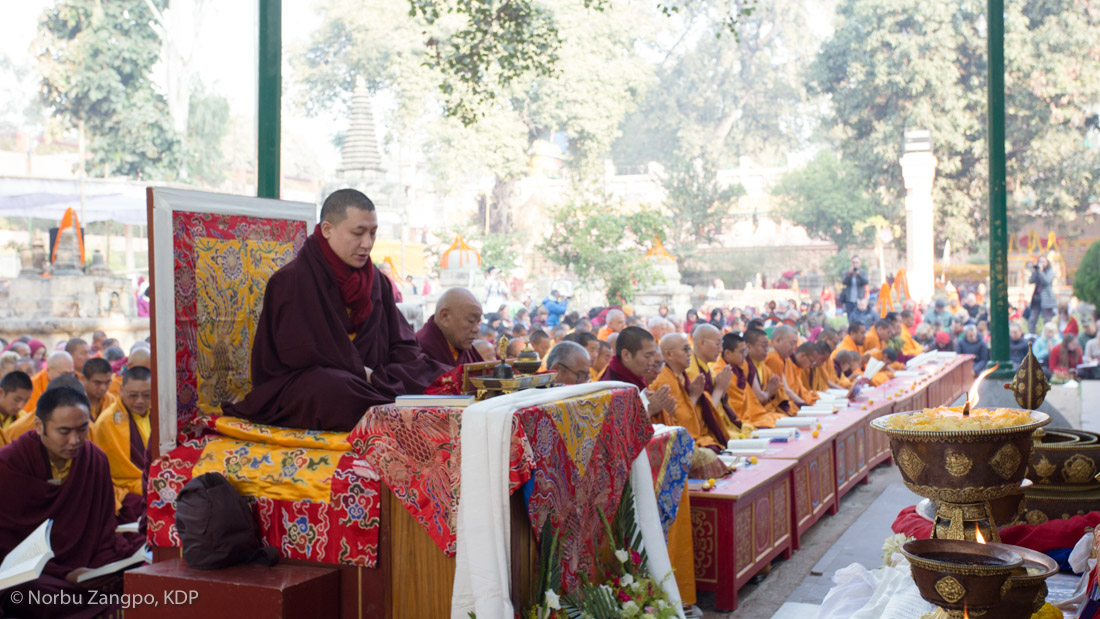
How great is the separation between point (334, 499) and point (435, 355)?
51.3 inches

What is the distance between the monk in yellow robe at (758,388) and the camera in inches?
303

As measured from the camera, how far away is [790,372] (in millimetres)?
9148

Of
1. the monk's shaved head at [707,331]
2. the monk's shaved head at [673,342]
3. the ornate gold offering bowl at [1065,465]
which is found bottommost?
the ornate gold offering bowl at [1065,465]

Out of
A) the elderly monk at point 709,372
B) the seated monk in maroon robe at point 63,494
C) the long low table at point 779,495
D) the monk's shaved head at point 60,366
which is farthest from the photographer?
the monk's shaved head at point 60,366

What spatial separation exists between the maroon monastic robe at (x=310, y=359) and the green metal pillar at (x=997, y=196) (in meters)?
5.20

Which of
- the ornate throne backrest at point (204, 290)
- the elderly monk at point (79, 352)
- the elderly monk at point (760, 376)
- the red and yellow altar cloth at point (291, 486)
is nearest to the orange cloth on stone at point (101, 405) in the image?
the ornate throne backrest at point (204, 290)

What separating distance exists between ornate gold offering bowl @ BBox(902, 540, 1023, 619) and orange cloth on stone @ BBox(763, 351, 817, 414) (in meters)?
6.79

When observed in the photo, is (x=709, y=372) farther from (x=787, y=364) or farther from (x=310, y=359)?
(x=310, y=359)

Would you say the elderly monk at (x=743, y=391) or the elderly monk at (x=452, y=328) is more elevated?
the elderly monk at (x=452, y=328)

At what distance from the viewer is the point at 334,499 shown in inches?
134

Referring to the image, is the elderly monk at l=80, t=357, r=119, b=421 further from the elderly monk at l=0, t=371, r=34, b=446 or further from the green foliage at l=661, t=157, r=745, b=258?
the green foliage at l=661, t=157, r=745, b=258

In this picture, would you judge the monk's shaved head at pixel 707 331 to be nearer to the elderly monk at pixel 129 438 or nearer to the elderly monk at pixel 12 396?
the elderly monk at pixel 129 438

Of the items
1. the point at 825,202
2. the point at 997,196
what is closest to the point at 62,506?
the point at 997,196

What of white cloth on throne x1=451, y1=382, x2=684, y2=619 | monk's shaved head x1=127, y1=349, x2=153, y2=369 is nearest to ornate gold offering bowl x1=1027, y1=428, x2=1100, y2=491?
white cloth on throne x1=451, y1=382, x2=684, y2=619
